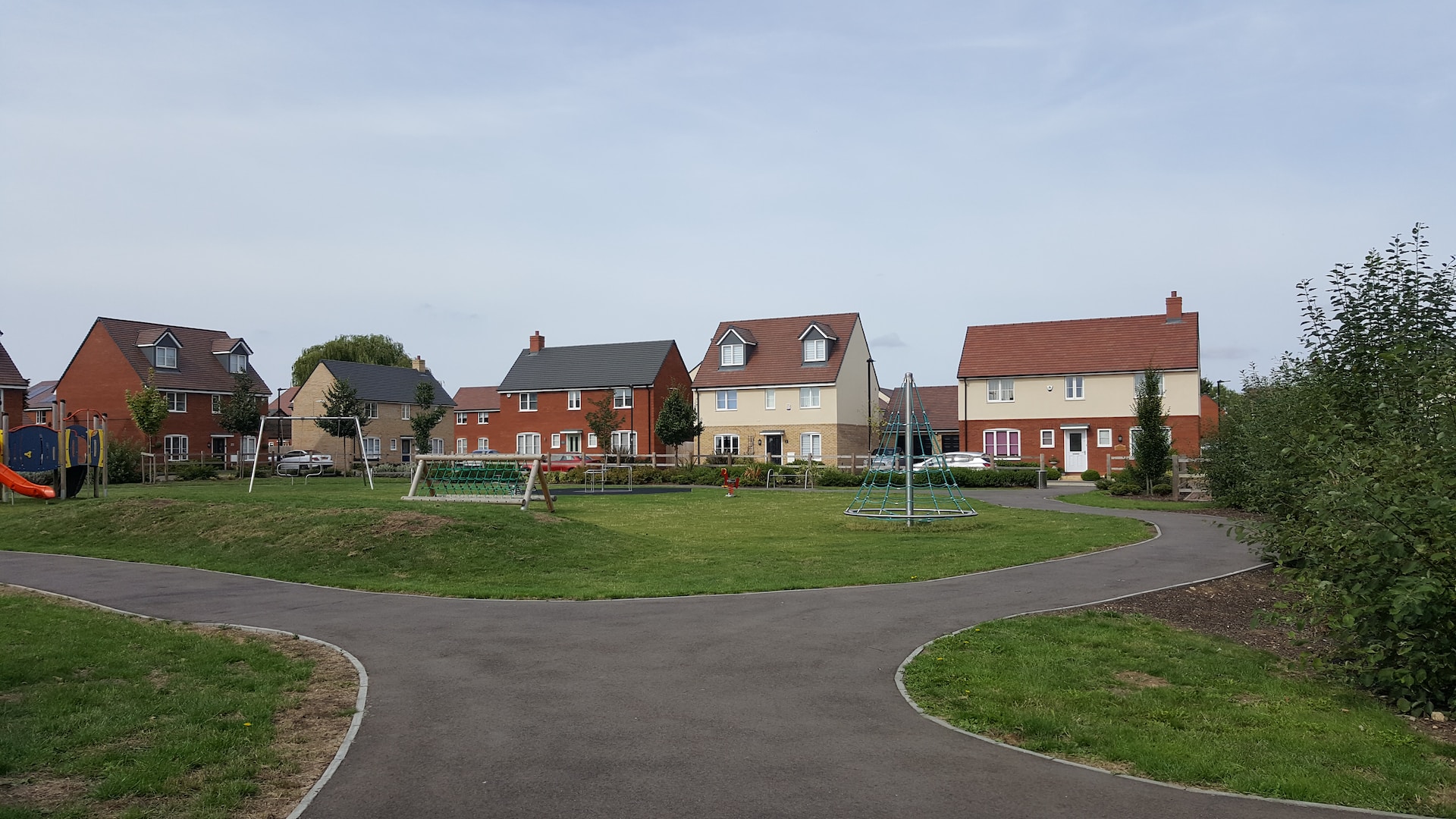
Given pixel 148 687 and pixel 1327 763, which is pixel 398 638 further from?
pixel 1327 763

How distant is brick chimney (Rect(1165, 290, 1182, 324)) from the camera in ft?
195

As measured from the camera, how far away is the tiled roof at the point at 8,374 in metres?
57.0

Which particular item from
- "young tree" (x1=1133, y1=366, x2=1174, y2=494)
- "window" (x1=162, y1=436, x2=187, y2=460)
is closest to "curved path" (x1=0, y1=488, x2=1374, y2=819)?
"young tree" (x1=1133, y1=366, x2=1174, y2=494)

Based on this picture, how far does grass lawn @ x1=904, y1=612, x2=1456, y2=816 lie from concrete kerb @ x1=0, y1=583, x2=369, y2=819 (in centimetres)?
443

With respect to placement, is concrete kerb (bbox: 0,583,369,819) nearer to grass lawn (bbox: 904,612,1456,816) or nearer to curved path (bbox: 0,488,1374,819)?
curved path (bbox: 0,488,1374,819)

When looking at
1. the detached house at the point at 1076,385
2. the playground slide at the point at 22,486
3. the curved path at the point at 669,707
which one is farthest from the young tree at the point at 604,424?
the curved path at the point at 669,707

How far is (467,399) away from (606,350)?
41863mm

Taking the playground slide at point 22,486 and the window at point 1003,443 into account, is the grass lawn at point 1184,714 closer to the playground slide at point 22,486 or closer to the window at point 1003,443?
the playground slide at point 22,486

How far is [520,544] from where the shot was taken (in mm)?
18188

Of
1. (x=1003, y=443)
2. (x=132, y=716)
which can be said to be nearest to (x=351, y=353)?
(x=1003, y=443)

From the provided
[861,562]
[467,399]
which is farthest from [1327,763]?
[467,399]

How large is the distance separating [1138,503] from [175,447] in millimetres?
59629

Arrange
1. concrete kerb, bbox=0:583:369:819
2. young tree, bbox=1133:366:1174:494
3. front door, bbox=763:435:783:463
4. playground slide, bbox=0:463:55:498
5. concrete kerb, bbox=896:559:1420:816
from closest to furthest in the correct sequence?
concrete kerb, bbox=896:559:1420:816 < concrete kerb, bbox=0:583:369:819 < playground slide, bbox=0:463:55:498 < young tree, bbox=1133:366:1174:494 < front door, bbox=763:435:783:463

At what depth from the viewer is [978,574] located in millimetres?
15555
